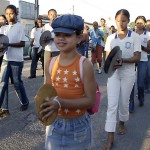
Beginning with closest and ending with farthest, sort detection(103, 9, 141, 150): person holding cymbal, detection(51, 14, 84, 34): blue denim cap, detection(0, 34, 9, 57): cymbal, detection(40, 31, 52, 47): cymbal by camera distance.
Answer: detection(51, 14, 84, 34): blue denim cap
detection(103, 9, 141, 150): person holding cymbal
detection(0, 34, 9, 57): cymbal
detection(40, 31, 52, 47): cymbal

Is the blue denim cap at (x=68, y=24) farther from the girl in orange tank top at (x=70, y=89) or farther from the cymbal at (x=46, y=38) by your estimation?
the cymbal at (x=46, y=38)

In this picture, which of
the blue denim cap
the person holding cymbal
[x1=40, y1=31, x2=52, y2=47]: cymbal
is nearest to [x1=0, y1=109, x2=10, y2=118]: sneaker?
[x1=40, y1=31, x2=52, y2=47]: cymbal

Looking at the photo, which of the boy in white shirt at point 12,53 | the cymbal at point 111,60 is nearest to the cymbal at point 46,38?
the boy in white shirt at point 12,53

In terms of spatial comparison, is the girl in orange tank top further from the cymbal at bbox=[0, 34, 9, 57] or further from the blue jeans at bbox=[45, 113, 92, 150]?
the cymbal at bbox=[0, 34, 9, 57]

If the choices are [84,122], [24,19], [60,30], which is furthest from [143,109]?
[24,19]

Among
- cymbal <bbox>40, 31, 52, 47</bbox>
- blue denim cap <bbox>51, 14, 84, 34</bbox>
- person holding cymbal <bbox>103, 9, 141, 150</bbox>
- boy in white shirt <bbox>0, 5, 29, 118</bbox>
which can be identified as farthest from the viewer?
cymbal <bbox>40, 31, 52, 47</bbox>

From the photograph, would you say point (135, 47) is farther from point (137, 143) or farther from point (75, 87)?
point (75, 87)

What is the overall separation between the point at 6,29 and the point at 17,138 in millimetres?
1955

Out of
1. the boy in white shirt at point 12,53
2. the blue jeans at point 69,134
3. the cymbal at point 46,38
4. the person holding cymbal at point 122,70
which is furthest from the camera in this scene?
the cymbal at point 46,38

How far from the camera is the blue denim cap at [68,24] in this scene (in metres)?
2.17

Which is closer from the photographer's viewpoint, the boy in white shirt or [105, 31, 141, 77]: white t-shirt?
[105, 31, 141, 77]: white t-shirt

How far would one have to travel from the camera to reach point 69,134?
2.36m

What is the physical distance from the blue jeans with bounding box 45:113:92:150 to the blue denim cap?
68 cm

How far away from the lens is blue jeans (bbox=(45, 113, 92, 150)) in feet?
7.76
